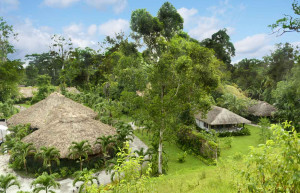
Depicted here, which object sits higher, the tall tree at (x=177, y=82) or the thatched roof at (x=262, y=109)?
the tall tree at (x=177, y=82)

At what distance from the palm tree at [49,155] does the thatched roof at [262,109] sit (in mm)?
26288

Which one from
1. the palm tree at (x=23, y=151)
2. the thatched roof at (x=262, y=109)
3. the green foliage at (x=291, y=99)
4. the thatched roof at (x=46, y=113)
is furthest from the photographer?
the thatched roof at (x=262, y=109)

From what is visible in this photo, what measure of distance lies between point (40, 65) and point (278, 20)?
67.4m

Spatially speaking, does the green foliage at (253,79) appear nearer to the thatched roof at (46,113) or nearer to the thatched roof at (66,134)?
the thatched roof at (46,113)

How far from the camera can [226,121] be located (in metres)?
22.0

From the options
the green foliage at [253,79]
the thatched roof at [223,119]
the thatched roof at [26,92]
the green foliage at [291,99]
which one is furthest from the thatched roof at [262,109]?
the thatched roof at [26,92]

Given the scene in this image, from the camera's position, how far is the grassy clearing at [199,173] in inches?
266

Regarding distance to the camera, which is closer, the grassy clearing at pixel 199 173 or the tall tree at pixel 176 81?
the grassy clearing at pixel 199 173

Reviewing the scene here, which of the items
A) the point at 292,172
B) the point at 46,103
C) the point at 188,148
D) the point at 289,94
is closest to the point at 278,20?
the point at 292,172

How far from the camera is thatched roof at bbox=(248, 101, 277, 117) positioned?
89.7ft

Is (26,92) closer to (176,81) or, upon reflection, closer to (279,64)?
(176,81)

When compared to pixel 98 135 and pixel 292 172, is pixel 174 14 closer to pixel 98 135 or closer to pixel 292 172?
pixel 98 135

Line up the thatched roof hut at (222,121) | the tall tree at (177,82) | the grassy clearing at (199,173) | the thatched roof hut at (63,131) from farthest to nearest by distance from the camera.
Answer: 1. the thatched roof hut at (222,121)
2. the thatched roof hut at (63,131)
3. the tall tree at (177,82)
4. the grassy clearing at (199,173)

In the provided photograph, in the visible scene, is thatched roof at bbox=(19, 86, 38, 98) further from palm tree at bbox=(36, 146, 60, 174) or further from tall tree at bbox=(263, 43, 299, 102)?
tall tree at bbox=(263, 43, 299, 102)
